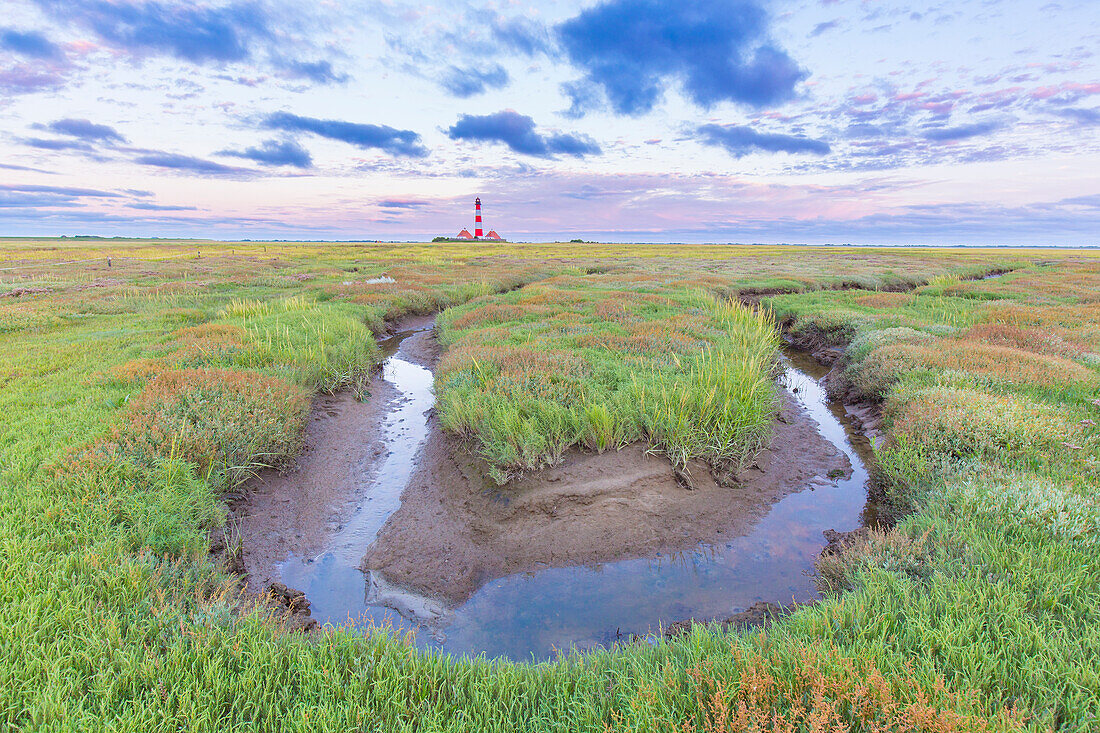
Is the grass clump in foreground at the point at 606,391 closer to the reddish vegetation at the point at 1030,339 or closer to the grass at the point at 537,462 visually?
the grass at the point at 537,462

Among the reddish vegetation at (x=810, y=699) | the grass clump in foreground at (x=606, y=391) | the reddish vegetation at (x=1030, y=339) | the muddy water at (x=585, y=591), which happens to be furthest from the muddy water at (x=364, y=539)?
the reddish vegetation at (x=1030, y=339)

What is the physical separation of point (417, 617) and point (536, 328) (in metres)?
9.82

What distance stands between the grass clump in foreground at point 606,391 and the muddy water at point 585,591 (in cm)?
164

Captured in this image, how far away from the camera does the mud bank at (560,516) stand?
652 centimetres

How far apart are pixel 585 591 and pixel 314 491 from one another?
5016 mm

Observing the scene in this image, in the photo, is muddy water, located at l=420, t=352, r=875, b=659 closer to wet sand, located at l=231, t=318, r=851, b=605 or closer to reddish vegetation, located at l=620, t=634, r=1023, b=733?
wet sand, located at l=231, t=318, r=851, b=605

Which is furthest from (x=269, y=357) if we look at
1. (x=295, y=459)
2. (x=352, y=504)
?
→ (x=352, y=504)

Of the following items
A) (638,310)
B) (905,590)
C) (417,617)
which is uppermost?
(638,310)

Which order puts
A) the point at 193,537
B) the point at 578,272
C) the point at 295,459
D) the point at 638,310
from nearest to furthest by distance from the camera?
the point at 193,537 → the point at 295,459 → the point at 638,310 → the point at 578,272

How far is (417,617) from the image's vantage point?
562 centimetres

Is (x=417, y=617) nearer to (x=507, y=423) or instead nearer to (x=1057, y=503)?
(x=507, y=423)

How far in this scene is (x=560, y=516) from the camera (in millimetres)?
7059

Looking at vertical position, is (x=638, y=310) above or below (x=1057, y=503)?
above

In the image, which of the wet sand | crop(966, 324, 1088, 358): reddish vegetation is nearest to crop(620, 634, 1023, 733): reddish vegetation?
the wet sand
